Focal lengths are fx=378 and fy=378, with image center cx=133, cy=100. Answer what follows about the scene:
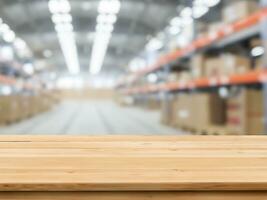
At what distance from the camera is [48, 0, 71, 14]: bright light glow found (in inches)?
158

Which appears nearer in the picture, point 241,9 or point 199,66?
point 241,9

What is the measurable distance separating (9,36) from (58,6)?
5474 mm

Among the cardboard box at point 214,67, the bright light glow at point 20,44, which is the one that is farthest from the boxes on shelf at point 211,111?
the bright light glow at point 20,44

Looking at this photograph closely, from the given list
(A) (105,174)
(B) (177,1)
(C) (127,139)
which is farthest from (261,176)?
(B) (177,1)

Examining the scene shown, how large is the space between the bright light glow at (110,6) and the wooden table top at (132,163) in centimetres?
297

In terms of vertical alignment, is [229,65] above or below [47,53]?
below

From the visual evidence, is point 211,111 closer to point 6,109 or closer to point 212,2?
point 6,109

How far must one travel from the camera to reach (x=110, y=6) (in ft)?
15.6

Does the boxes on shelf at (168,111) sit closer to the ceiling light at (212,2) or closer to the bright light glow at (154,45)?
the bright light glow at (154,45)

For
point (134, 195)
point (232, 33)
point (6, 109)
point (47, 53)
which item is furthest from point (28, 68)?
point (134, 195)

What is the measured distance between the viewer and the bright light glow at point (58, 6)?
158 inches

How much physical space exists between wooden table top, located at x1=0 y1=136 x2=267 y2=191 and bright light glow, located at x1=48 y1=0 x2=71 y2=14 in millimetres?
2368

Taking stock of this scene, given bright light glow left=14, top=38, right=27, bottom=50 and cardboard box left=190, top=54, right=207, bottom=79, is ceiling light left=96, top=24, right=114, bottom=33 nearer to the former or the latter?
cardboard box left=190, top=54, right=207, bottom=79

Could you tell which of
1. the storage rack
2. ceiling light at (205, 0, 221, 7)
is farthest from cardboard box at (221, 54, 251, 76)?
ceiling light at (205, 0, 221, 7)
